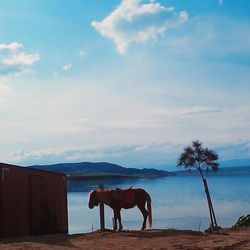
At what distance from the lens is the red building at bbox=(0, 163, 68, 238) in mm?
17812

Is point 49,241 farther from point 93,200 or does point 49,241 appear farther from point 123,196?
point 123,196

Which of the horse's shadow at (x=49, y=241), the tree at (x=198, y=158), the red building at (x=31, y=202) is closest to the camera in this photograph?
the horse's shadow at (x=49, y=241)

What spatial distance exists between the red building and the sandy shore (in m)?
1.57

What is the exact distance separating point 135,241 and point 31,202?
5098 mm

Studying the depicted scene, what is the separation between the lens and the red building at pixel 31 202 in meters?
17.8

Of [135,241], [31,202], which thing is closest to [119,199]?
[31,202]

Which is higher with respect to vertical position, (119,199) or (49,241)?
(119,199)

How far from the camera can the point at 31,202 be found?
18922mm

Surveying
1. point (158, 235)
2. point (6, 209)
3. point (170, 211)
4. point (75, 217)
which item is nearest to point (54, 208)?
point (6, 209)

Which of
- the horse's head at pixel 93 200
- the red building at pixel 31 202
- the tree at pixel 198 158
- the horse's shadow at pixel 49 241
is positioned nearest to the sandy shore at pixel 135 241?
the horse's shadow at pixel 49 241

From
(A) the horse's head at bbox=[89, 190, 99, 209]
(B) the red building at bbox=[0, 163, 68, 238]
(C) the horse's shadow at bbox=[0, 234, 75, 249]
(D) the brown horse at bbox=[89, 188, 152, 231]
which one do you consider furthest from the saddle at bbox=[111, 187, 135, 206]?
(C) the horse's shadow at bbox=[0, 234, 75, 249]

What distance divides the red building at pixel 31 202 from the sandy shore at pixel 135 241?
62.0 inches

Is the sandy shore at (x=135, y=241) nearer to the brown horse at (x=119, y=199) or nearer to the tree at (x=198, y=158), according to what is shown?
the brown horse at (x=119, y=199)

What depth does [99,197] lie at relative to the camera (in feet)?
63.5
